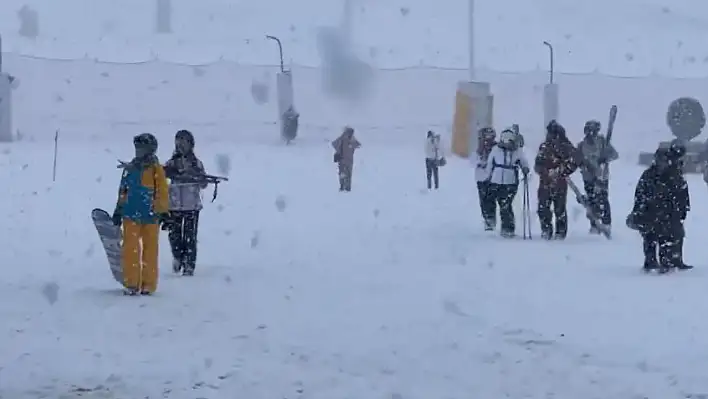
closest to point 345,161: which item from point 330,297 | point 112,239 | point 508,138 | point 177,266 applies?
point 508,138

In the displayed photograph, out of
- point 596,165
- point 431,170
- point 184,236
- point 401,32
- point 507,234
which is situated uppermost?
point 401,32

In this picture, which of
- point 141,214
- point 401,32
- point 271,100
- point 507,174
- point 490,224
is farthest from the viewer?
point 401,32

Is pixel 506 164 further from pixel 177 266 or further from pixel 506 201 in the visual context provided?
pixel 177 266

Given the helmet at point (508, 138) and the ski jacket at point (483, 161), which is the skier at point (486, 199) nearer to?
the ski jacket at point (483, 161)

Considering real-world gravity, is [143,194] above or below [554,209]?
above

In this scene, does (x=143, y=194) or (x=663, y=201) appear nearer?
(x=143, y=194)

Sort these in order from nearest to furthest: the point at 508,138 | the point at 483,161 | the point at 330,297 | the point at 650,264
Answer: the point at 330,297 → the point at 650,264 → the point at 508,138 → the point at 483,161

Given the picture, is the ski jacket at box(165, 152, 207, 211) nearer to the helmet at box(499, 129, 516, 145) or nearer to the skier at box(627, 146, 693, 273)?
the skier at box(627, 146, 693, 273)

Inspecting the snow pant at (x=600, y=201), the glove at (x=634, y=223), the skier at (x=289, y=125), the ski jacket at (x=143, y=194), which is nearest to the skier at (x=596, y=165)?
the snow pant at (x=600, y=201)

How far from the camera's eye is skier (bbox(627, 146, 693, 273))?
45.2ft

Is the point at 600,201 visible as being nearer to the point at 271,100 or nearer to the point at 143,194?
the point at 143,194

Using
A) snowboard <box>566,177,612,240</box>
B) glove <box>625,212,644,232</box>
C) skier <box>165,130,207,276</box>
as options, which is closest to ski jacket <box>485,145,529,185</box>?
snowboard <box>566,177,612,240</box>

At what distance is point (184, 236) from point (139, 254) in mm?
1571

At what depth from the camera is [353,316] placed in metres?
11.3
